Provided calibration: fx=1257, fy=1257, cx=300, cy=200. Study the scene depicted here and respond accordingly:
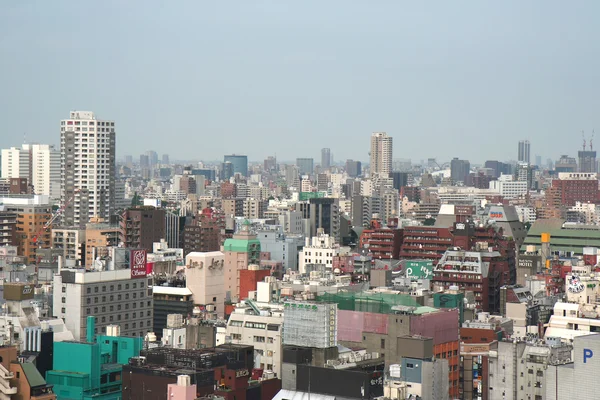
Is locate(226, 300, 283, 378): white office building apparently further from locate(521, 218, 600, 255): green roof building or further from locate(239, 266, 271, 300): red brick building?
locate(521, 218, 600, 255): green roof building

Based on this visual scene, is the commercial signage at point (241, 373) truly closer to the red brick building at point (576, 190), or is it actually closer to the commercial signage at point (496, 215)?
the commercial signage at point (496, 215)

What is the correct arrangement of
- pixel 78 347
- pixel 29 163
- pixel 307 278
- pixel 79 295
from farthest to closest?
1. pixel 29 163
2. pixel 307 278
3. pixel 79 295
4. pixel 78 347

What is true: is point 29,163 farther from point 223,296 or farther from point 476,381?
point 476,381

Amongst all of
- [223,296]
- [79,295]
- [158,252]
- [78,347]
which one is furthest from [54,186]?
[78,347]

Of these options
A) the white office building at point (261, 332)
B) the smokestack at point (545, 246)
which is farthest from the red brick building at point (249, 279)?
the smokestack at point (545, 246)

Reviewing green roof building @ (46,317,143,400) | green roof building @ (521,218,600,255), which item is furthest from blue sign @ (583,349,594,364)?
green roof building @ (521,218,600,255)

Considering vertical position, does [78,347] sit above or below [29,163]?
below
